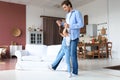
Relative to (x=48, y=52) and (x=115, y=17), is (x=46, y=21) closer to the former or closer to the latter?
(x=115, y=17)

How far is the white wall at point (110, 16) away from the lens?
7980 mm

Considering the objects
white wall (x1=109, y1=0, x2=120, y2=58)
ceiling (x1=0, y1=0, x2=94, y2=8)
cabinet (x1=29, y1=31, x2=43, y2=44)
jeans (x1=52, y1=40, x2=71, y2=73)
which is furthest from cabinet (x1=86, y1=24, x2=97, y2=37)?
jeans (x1=52, y1=40, x2=71, y2=73)

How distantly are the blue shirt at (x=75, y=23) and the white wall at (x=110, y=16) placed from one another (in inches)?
205

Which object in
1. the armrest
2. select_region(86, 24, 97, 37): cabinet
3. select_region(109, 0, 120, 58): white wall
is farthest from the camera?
select_region(86, 24, 97, 37): cabinet

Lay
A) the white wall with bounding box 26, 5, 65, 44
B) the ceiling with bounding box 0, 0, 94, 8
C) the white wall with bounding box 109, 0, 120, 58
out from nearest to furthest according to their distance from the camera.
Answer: the white wall with bounding box 109, 0, 120, 58 → the ceiling with bounding box 0, 0, 94, 8 → the white wall with bounding box 26, 5, 65, 44

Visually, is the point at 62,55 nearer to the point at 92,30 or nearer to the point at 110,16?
the point at 110,16

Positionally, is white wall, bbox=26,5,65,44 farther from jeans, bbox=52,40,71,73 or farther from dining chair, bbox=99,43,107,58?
jeans, bbox=52,40,71,73

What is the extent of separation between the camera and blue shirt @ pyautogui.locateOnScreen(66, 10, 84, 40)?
3.24 meters

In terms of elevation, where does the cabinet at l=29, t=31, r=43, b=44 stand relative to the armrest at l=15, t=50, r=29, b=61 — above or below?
above

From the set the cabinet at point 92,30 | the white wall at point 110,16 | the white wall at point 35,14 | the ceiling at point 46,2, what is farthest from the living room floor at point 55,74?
the white wall at point 35,14

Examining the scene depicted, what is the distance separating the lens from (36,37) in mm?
9844

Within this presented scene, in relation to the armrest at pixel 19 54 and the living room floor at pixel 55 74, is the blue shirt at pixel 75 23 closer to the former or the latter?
the living room floor at pixel 55 74

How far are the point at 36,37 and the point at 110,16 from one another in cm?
441

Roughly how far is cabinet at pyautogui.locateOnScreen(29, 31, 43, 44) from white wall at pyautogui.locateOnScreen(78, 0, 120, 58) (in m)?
3.19
